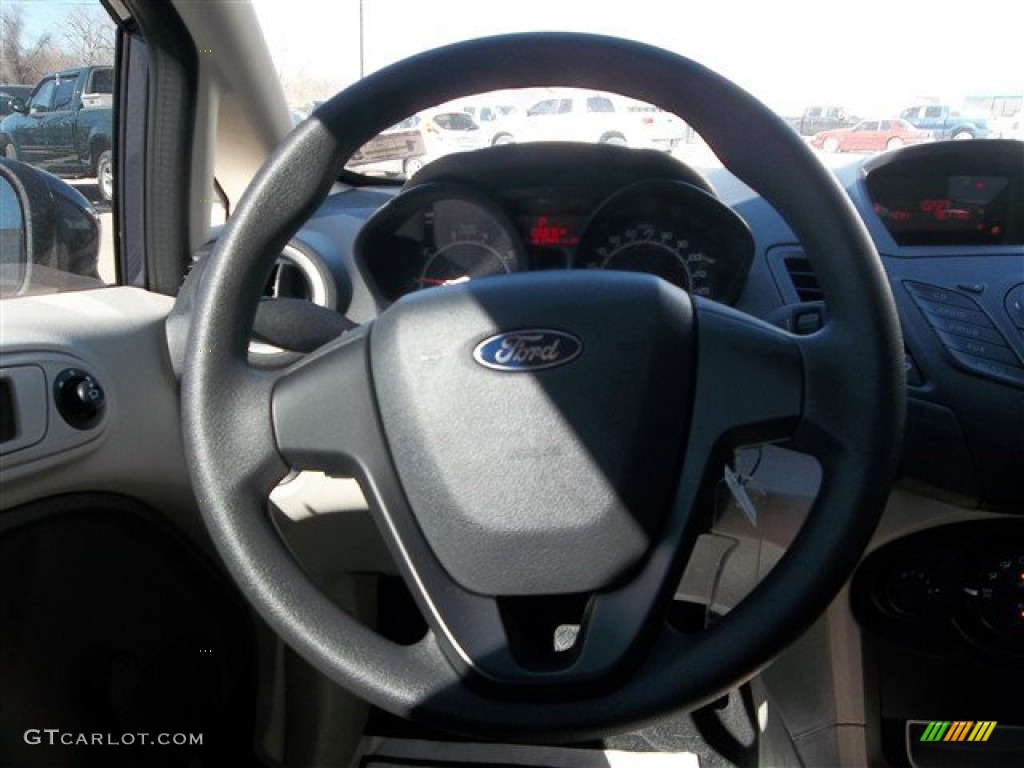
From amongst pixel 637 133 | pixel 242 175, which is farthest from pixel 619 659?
pixel 242 175

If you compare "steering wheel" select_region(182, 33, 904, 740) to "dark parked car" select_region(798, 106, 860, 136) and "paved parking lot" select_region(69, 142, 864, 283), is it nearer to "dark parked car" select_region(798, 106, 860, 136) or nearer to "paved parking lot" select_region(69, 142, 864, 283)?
"paved parking lot" select_region(69, 142, 864, 283)

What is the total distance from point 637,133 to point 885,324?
0.93 m

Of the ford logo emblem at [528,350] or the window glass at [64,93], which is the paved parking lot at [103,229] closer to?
the window glass at [64,93]

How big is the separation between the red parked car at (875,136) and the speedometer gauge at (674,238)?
0.59m

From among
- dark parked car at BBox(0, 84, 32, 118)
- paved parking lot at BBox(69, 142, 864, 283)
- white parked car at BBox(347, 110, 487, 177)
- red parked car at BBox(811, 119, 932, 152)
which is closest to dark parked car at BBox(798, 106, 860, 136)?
red parked car at BBox(811, 119, 932, 152)

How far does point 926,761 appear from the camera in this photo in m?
1.88

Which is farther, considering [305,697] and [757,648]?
[305,697]

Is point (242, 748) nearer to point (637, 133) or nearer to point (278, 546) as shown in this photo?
point (278, 546)

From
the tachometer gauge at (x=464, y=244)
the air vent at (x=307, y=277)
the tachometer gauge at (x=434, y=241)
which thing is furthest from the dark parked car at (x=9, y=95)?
the tachometer gauge at (x=464, y=244)

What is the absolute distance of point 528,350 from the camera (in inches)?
43.7

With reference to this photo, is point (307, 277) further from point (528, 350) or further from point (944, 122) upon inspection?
point (944, 122)

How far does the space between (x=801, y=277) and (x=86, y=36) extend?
148 cm

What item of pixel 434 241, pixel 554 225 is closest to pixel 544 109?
pixel 554 225

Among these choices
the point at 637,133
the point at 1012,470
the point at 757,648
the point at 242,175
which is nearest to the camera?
the point at 757,648
